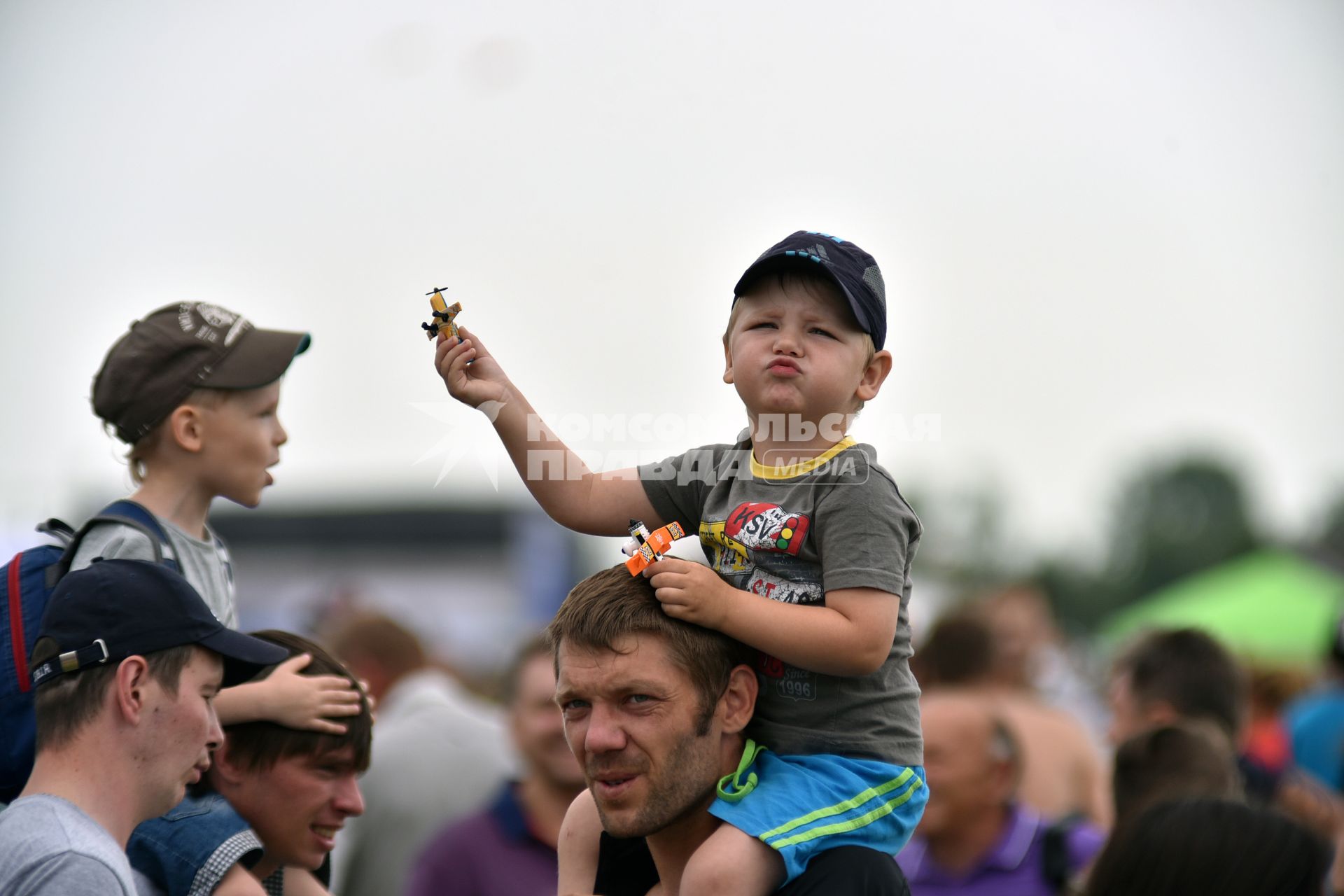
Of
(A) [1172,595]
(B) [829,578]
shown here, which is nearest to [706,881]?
(B) [829,578]

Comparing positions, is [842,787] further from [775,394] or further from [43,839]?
[43,839]

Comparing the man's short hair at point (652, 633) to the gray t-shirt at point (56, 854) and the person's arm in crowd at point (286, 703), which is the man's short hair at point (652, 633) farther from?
the gray t-shirt at point (56, 854)

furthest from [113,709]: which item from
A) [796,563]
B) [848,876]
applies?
[848,876]

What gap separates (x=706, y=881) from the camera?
2676 mm

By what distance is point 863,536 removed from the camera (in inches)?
108

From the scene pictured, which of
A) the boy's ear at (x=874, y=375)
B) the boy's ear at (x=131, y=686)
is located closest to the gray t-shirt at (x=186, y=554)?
the boy's ear at (x=131, y=686)

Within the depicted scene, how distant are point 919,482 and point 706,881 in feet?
291

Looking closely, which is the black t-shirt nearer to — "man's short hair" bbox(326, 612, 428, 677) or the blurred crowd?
the blurred crowd

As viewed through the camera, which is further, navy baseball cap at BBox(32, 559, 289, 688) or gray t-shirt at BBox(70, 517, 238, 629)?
gray t-shirt at BBox(70, 517, 238, 629)

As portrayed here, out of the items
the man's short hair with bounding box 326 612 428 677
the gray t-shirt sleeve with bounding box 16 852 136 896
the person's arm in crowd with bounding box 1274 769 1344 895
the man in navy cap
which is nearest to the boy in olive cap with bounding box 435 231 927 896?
the man in navy cap

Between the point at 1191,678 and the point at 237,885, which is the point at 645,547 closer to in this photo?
the point at 237,885

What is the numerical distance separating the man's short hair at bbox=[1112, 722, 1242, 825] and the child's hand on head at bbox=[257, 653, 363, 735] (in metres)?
2.81

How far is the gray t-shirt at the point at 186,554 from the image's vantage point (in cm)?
316

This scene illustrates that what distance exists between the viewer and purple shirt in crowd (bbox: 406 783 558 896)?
530cm
